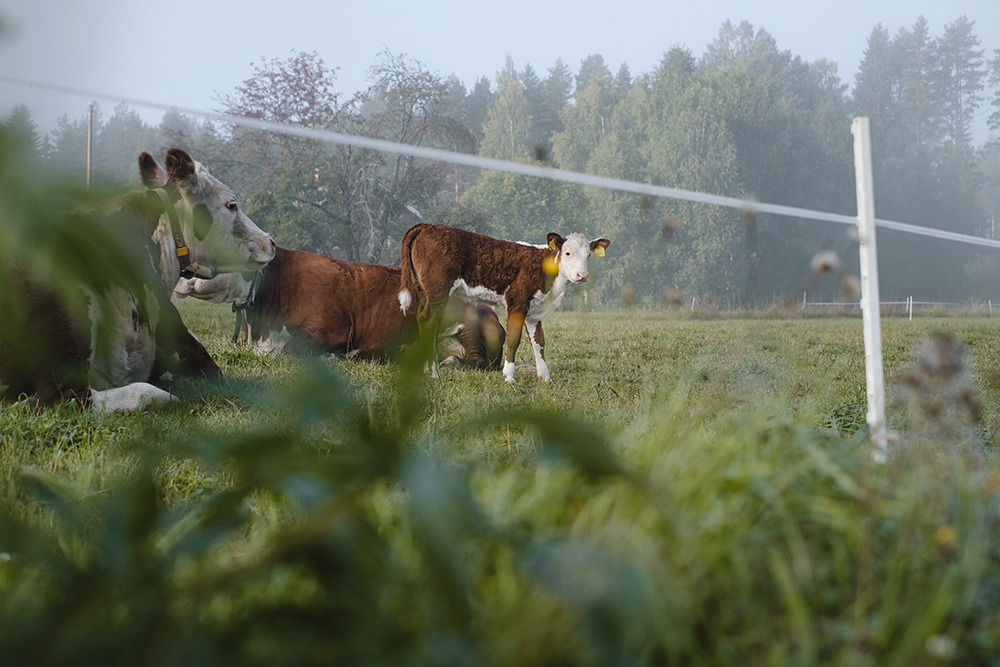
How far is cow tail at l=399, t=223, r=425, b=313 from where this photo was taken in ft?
18.1

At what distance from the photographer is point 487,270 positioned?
548 centimetres

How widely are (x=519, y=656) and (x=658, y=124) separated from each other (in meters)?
44.4

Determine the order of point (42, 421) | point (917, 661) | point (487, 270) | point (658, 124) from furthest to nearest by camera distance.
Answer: point (658, 124) < point (487, 270) < point (42, 421) < point (917, 661)

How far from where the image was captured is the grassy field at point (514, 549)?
21.4 inches

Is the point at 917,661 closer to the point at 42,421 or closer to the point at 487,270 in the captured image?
the point at 42,421

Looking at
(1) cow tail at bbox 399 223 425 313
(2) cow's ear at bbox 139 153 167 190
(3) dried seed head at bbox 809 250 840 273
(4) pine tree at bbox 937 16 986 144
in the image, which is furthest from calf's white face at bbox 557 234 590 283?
(4) pine tree at bbox 937 16 986 144

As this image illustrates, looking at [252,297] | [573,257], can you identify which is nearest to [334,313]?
[252,297]

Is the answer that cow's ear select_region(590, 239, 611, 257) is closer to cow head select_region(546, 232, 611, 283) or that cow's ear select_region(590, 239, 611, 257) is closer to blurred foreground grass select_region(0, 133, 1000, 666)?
cow head select_region(546, 232, 611, 283)

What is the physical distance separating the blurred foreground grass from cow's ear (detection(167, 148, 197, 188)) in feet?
5.95

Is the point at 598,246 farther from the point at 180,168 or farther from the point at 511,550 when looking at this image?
the point at 511,550

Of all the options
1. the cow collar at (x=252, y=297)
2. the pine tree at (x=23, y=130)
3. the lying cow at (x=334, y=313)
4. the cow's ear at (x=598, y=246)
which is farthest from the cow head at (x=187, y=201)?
the pine tree at (x=23, y=130)

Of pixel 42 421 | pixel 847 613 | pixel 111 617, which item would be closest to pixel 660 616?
A: pixel 847 613

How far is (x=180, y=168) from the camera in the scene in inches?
136

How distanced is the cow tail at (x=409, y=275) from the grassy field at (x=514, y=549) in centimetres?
351
